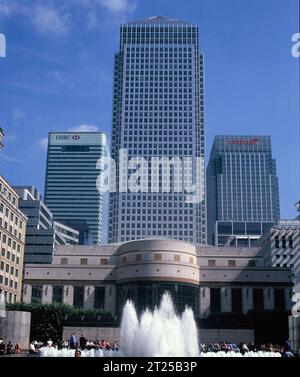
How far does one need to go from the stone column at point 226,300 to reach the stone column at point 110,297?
20.4 metres

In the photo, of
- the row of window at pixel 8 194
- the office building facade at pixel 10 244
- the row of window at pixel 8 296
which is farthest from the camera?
the row of window at pixel 8 194

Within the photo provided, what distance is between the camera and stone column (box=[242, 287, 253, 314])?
91750 mm

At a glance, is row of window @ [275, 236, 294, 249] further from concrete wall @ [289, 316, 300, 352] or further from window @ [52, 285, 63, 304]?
concrete wall @ [289, 316, 300, 352]

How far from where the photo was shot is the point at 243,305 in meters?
91.9

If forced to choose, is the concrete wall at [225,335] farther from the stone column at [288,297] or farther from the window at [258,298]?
the stone column at [288,297]

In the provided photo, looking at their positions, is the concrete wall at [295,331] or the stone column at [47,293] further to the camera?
the stone column at [47,293]

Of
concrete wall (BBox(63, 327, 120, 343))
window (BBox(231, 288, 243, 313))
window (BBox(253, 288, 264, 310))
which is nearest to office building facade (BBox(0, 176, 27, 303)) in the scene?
concrete wall (BBox(63, 327, 120, 343))

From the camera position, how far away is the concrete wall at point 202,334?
65.4 meters

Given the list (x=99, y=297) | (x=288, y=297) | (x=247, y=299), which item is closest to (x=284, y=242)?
(x=288, y=297)

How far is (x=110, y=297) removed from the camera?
9250 cm

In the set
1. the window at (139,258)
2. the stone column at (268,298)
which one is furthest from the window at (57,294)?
the stone column at (268,298)
